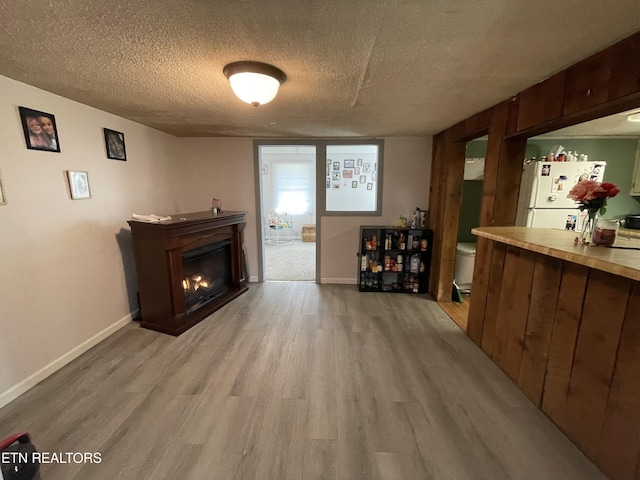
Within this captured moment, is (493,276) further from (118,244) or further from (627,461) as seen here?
(118,244)

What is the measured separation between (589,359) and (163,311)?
123 inches

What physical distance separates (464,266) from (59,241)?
4243 mm

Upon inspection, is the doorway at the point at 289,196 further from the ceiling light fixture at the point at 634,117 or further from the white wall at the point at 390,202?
the ceiling light fixture at the point at 634,117

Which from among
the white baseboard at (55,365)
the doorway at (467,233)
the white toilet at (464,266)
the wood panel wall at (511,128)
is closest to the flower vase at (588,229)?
the wood panel wall at (511,128)

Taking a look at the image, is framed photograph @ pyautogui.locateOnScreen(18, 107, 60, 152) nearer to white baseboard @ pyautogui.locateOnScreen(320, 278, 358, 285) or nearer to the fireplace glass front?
the fireplace glass front

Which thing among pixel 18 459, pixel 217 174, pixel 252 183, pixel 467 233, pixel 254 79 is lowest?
pixel 18 459

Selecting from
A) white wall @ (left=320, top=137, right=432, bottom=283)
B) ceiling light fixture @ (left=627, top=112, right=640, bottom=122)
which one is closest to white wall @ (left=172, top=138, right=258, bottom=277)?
white wall @ (left=320, top=137, right=432, bottom=283)

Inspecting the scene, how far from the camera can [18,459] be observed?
1164 millimetres

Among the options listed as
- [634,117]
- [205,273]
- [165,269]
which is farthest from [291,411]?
[634,117]

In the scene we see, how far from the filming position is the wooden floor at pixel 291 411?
1.29 m

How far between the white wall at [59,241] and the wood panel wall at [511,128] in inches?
137

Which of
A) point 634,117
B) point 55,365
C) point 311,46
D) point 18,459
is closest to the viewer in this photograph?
point 18,459

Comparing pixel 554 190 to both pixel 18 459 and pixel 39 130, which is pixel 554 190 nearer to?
pixel 18 459

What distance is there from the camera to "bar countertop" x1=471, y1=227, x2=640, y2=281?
3.57 ft
